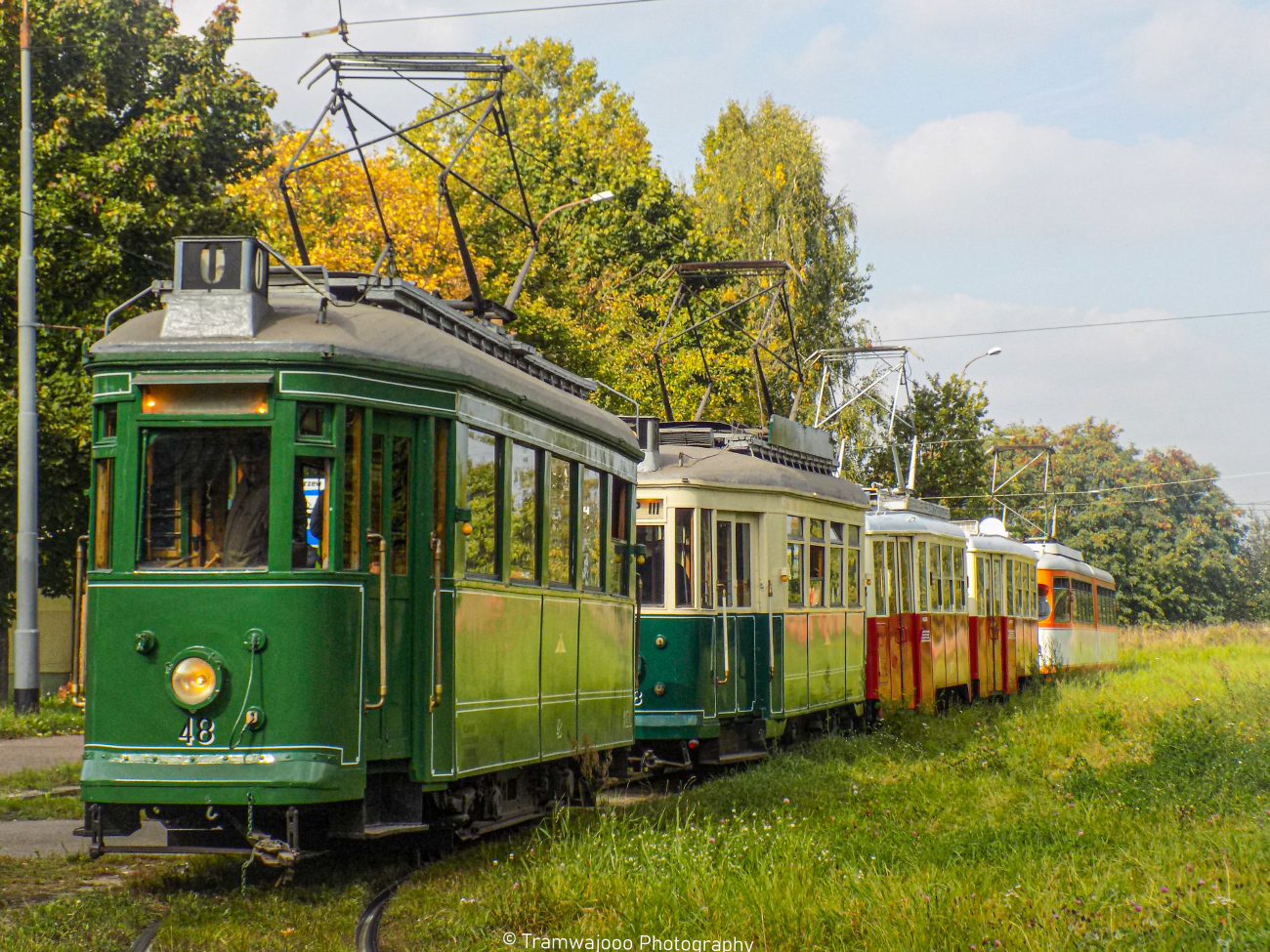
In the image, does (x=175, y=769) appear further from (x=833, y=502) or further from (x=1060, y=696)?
(x=1060, y=696)

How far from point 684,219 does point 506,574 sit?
2829 centimetres

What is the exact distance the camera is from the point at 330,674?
7594mm

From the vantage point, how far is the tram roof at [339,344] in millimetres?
7707

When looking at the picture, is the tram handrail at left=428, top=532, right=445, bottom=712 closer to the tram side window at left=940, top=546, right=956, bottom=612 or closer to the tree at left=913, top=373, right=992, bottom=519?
the tram side window at left=940, top=546, right=956, bottom=612

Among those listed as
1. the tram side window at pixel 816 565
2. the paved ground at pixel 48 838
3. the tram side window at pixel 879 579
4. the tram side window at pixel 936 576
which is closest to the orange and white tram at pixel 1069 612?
the tram side window at pixel 936 576

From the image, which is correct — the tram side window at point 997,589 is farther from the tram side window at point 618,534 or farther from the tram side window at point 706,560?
the tram side window at point 618,534

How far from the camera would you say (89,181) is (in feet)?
69.2

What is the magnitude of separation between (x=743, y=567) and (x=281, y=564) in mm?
7884

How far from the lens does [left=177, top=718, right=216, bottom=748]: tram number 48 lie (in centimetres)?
746

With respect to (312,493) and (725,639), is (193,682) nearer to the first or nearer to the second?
(312,493)

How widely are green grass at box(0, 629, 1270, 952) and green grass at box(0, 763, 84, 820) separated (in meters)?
2.98

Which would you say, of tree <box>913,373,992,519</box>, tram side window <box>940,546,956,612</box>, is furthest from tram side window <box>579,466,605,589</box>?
tree <box>913,373,992,519</box>

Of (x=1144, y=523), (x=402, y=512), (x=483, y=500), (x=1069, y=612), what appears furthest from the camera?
(x=1144, y=523)

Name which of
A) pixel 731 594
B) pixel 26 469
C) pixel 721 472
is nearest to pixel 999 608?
pixel 731 594
